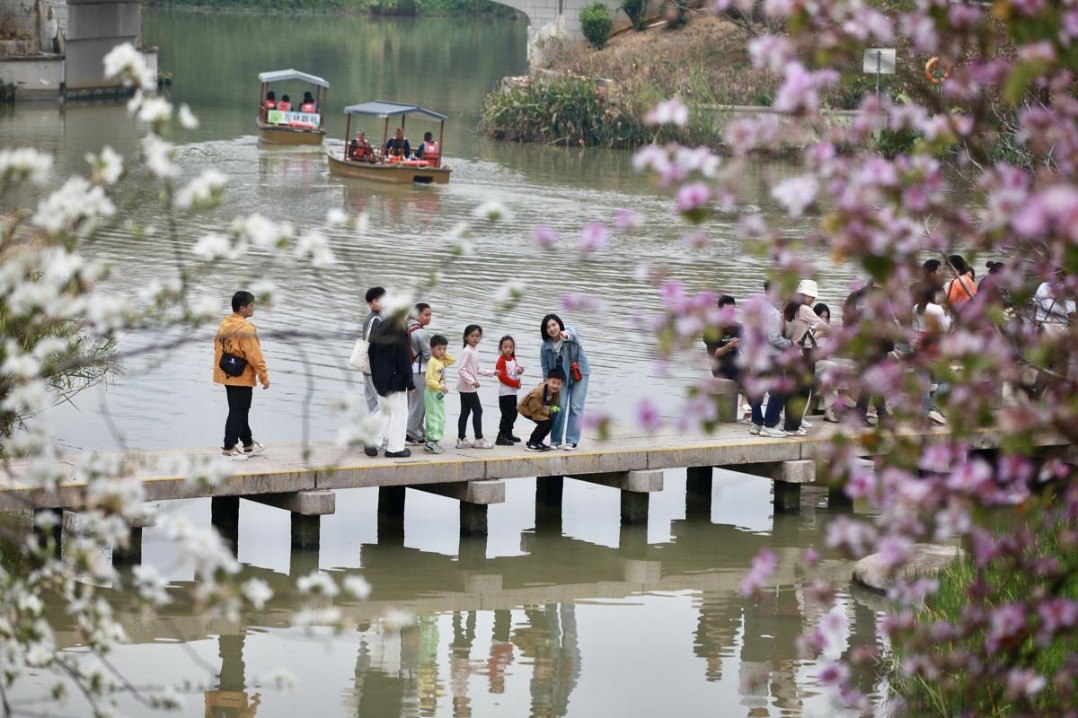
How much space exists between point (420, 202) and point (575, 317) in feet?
42.1

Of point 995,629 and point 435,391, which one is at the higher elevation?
point 995,629

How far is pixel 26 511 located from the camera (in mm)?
15852

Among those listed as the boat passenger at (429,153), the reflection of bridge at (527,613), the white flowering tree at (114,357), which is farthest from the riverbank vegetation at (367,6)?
the white flowering tree at (114,357)

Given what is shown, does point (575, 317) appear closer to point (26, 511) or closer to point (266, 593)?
point (26, 511)

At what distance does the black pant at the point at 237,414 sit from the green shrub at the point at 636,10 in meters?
49.4

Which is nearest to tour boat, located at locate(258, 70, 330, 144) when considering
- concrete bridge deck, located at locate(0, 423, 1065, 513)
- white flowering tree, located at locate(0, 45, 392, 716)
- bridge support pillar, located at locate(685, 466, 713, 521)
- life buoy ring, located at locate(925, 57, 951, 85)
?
life buoy ring, located at locate(925, 57, 951, 85)

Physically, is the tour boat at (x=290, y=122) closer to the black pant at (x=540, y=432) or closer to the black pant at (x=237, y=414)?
the black pant at (x=540, y=432)

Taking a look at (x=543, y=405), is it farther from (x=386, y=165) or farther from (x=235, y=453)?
(x=386, y=165)

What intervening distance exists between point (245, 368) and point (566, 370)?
9.23 feet

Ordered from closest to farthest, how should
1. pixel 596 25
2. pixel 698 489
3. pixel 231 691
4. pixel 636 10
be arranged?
pixel 231 691
pixel 698 489
pixel 596 25
pixel 636 10

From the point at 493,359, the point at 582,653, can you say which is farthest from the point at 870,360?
the point at 493,359

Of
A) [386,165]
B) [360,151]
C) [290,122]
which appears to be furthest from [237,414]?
[290,122]

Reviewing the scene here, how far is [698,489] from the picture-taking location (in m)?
18.5

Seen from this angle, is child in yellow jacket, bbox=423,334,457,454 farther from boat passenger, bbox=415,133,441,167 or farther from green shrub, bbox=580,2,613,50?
green shrub, bbox=580,2,613,50
